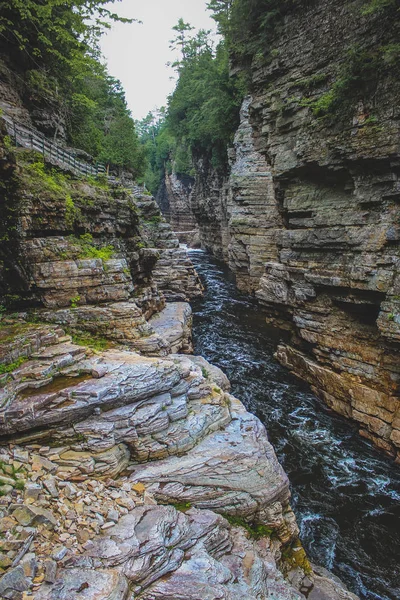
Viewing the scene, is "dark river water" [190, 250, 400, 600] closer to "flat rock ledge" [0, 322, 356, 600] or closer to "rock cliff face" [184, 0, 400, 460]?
"rock cliff face" [184, 0, 400, 460]

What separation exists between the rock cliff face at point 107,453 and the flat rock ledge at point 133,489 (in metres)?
0.03

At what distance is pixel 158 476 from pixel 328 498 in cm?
611

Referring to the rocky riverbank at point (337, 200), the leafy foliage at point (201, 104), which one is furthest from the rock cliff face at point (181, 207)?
the rocky riverbank at point (337, 200)

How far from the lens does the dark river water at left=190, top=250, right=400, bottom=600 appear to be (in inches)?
320

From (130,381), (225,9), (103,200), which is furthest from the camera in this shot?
(225,9)

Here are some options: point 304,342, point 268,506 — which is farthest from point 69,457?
point 304,342

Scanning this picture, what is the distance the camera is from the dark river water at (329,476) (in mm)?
8125

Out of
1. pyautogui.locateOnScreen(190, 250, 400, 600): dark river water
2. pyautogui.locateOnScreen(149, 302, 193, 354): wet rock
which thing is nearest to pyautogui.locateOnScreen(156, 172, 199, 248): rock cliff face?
pyautogui.locateOnScreen(149, 302, 193, 354): wet rock

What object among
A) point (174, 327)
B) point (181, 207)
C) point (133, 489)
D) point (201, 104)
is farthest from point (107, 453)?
point (181, 207)

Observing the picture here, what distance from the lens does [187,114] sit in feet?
135

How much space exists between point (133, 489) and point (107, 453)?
34.7 inches

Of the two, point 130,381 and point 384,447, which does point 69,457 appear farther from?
point 384,447

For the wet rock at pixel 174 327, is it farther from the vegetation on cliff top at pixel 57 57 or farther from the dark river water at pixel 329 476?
the vegetation on cliff top at pixel 57 57

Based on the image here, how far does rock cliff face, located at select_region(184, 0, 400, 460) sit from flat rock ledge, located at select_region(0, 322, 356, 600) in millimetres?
5831
